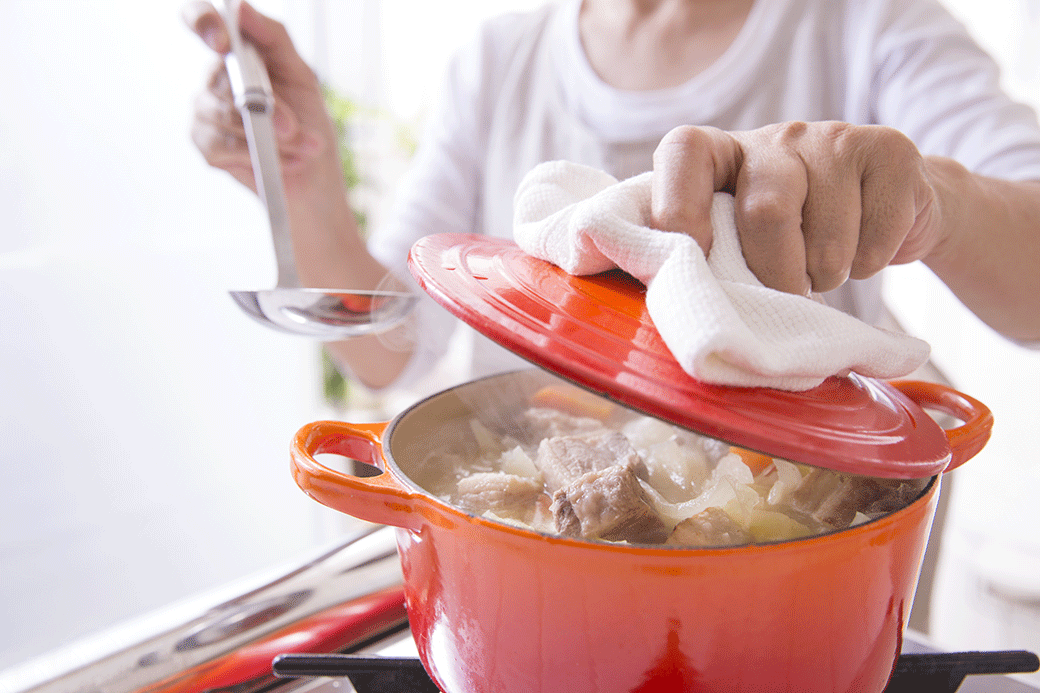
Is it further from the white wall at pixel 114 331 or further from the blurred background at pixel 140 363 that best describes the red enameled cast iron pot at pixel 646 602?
the white wall at pixel 114 331

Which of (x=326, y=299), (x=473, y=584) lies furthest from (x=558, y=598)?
(x=326, y=299)

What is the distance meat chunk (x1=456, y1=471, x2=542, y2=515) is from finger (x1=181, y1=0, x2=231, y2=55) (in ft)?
1.78

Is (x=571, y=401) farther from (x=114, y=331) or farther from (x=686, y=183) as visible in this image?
(x=114, y=331)

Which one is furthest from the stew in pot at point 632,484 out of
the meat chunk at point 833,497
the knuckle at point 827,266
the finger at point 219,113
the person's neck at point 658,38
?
the person's neck at point 658,38

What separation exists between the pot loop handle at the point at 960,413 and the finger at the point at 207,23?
70 centimetres

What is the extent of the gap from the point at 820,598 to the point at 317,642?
0.38m

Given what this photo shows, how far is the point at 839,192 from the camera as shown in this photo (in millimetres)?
371

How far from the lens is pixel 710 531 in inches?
14.7

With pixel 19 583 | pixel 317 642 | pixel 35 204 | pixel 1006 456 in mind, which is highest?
pixel 35 204

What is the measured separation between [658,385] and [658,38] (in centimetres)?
89

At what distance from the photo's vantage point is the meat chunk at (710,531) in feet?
1.22

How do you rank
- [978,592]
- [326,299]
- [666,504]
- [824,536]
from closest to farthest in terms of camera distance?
1. [824,536]
2. [666,504]
3. [326,299]
4. [978,592]

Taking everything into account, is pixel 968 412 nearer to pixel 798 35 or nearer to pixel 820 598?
pixel 820 598

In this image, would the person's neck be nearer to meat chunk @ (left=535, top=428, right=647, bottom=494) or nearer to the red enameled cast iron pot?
meat chunk @ (left=535, top=428, right=647, bottom=494)
